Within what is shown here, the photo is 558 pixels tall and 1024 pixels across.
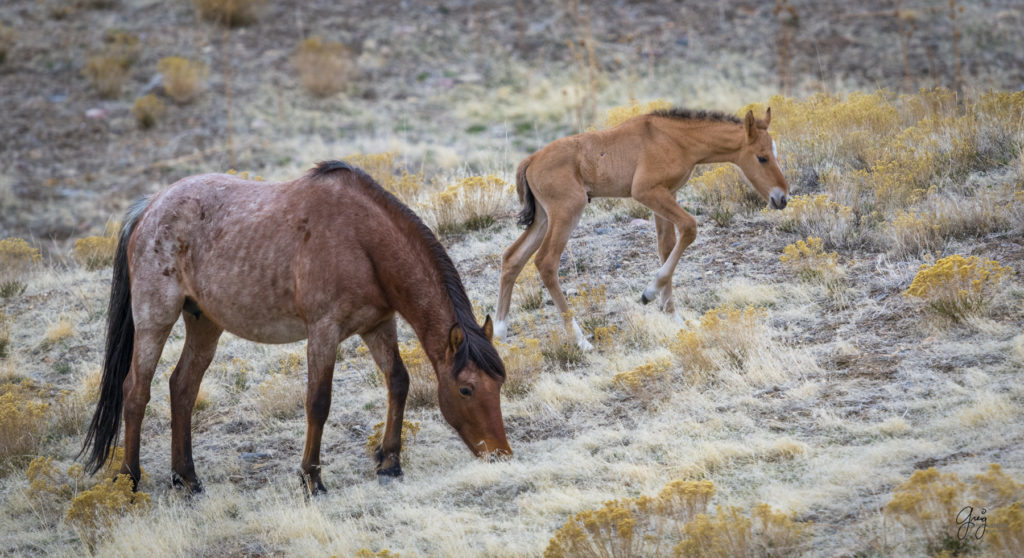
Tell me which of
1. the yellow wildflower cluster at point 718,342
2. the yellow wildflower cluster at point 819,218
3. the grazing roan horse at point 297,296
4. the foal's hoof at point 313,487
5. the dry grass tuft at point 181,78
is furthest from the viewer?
the dry grass tuft at point 181,78

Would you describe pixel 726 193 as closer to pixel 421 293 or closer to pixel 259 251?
A: pixel 421 293

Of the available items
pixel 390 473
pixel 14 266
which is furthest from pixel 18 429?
pixel 14 266

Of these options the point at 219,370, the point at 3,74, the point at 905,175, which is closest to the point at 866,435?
the point at 905,175

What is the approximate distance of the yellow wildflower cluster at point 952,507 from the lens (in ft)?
12.8

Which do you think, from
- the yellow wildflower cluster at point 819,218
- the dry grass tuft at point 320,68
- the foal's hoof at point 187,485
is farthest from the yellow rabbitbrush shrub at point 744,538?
the dry grass tuft at point 320,68

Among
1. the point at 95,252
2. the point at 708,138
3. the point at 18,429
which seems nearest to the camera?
the point at 18,429

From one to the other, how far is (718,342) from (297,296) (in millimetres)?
3272

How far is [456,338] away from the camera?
18.0ft

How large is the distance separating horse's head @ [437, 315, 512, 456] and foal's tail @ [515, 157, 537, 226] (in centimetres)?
281

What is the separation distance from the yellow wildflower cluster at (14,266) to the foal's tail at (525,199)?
703 cm

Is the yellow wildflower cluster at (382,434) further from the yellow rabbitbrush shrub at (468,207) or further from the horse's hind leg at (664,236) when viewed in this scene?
the yellow rabbitbrush shrub at (468,207)

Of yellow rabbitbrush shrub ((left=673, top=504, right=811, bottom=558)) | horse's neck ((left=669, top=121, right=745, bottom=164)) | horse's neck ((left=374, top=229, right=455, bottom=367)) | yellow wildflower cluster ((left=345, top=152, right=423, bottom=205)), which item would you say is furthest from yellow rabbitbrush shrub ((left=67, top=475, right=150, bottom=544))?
yellow wildflower cluster ((left=345, top=152, right=423, bottom=205))

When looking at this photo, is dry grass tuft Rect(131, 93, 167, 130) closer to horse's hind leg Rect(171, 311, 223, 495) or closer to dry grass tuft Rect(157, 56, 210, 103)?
dry grass tuft Rect(157, 56, 210, 103)

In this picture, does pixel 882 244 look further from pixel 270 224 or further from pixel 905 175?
pixel 270 224
